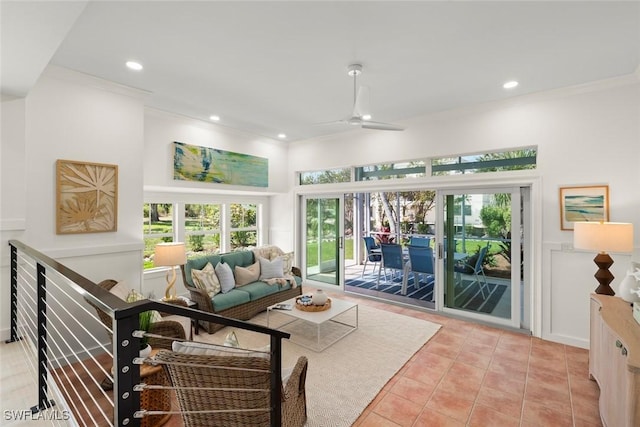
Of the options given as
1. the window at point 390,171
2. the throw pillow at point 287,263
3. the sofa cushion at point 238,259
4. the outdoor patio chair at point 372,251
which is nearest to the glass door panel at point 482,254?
the window at point 390,171

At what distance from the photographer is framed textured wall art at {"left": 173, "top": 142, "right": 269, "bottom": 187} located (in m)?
4.60

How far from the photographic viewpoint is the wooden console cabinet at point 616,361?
163 centimetres

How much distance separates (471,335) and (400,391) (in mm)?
1683

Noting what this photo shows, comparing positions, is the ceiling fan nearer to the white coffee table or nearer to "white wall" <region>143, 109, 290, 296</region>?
the white coffee table

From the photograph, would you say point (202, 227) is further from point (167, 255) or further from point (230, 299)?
point (230, 299)

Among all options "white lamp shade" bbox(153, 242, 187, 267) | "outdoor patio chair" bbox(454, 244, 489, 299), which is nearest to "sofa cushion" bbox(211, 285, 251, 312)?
"white lamp shade" bbox(153, 242, 187, 267)

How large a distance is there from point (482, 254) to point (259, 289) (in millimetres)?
3345

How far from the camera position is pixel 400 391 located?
8.86 ft

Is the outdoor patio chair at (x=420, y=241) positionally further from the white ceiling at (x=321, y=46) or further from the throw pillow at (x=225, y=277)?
the throw pillow at (x=225, y=277)

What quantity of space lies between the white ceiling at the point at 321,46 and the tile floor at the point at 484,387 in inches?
108

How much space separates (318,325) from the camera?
3.40 meters

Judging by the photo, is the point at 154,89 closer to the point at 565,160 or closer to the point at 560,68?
the point at 560,68

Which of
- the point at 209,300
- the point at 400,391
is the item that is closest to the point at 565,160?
the point at 400,391

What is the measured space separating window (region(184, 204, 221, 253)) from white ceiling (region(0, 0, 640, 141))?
6.97ft
